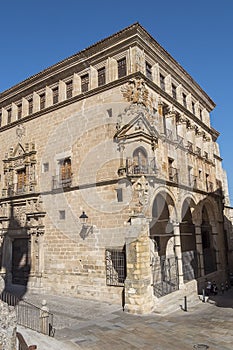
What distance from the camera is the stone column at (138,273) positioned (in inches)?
447

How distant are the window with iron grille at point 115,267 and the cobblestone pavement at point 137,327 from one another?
41.4 inches

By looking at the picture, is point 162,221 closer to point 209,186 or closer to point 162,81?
point 209,186

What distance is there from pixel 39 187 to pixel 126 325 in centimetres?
1008

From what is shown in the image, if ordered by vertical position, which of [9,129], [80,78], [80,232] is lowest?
[80,232]

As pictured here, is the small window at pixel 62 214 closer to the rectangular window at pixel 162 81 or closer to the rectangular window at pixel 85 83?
the rectangular window at pixel 85 83

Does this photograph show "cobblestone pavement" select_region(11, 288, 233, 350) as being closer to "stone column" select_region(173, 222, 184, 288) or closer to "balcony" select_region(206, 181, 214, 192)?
"stone column" select_region(173, 222, 184, 288)

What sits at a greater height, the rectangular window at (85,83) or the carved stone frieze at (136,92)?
the rectangular window at (85,83)

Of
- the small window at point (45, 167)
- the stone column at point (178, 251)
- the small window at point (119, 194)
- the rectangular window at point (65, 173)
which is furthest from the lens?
the small window at point (45, 167)

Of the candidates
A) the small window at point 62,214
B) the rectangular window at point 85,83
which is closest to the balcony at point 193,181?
the small window at point 62,214

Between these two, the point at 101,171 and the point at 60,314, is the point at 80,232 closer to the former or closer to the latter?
the point at 101,171

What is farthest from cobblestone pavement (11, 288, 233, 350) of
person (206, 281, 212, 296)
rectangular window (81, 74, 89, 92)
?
rectangular window (81, 74, 89, 92)

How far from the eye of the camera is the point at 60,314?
11211 millimetres

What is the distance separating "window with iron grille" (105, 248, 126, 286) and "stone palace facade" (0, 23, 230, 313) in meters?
0.05

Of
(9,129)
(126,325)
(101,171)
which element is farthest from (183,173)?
(9,129)
